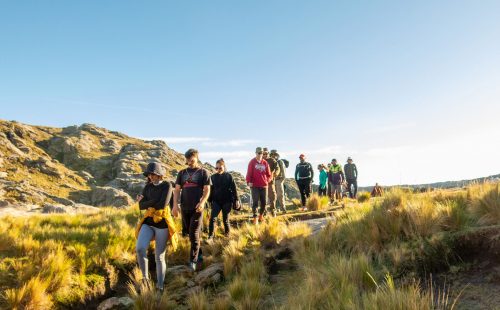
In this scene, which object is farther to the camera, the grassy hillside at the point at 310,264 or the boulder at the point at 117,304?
the boulder at the point at 117,304

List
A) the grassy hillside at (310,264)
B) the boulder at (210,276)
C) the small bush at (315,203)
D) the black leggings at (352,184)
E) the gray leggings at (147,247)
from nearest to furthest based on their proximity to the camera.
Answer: the grassy hillside at (310,264), the gray leggings at (147,247), the boulder at (210,276), the small bush at (315,203), the black leggings at (352,184)

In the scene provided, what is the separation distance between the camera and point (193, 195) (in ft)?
22.6

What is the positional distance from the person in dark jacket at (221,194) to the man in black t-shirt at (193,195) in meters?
1.48

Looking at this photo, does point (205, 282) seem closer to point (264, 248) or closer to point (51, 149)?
point (264, 248)

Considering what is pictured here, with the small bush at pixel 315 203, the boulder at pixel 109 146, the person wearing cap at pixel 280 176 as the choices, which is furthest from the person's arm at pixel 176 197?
the boulder at pixel 109 146

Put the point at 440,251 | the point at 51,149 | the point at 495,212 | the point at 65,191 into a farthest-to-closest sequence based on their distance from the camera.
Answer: the point at 51,149
the point at 65,191
the point at 495,212
the point at 440,251

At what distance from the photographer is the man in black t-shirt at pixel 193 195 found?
268 inches

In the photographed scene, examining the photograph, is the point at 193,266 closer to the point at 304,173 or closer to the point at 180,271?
the point at 180,271

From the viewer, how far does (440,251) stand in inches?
201

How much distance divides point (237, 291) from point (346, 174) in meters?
13.7

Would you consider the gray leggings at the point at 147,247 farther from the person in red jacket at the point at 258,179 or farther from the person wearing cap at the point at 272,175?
the person wearing cap at the point at 272,175

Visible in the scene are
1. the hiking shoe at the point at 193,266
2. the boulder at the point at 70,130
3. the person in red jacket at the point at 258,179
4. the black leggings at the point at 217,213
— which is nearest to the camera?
the hiking shoe at the point at 193,266

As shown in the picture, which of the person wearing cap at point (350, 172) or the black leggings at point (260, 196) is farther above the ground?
the person wearing cap at point (350, 172)

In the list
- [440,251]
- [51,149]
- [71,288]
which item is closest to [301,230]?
[440,251]
